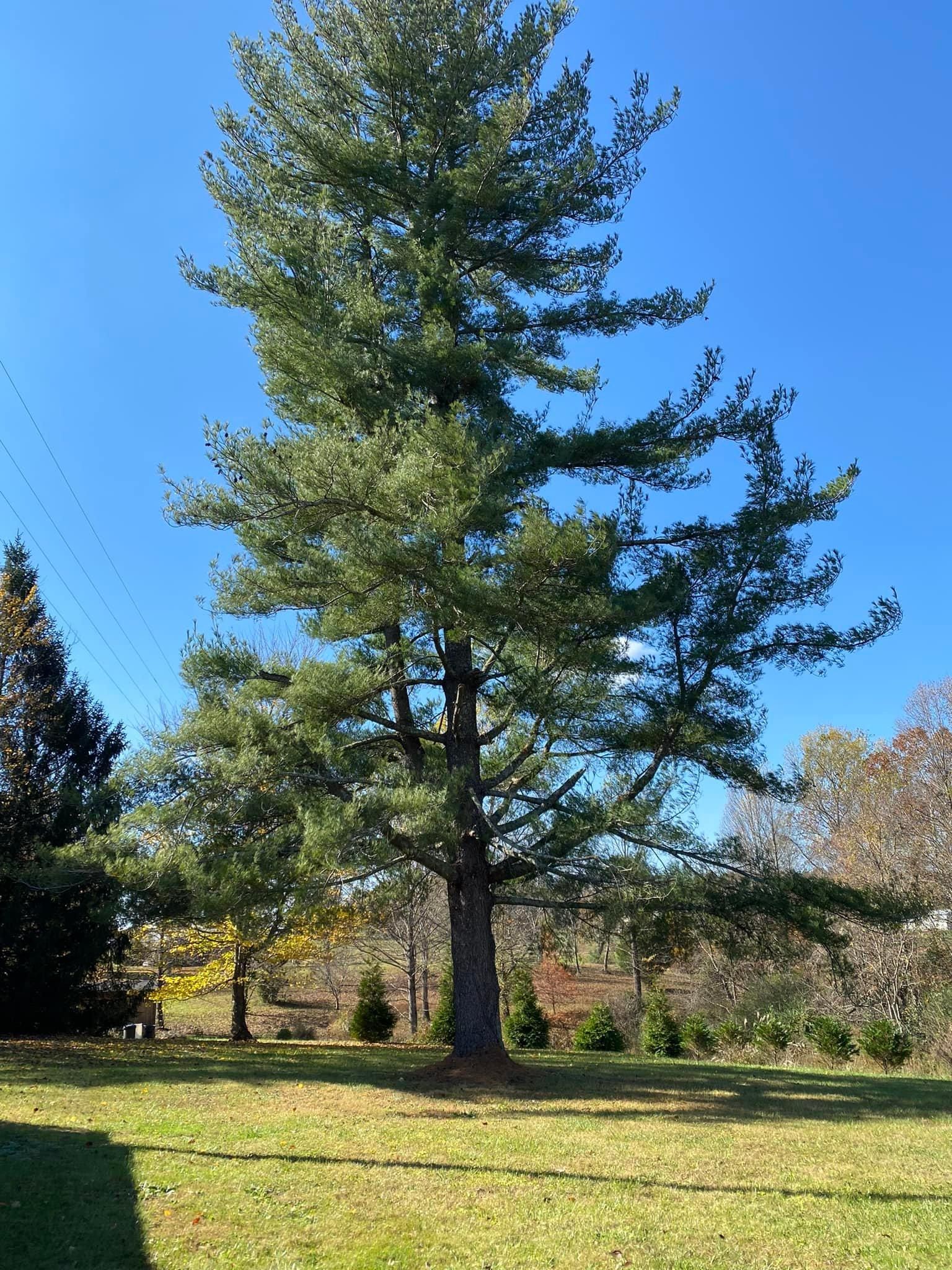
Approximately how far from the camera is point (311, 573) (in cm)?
1023

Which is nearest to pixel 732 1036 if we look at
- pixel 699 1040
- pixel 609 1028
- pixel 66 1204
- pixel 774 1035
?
pixel 699 1040

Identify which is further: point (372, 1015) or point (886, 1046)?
point (372, 1015)

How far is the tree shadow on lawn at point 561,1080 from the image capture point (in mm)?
9102

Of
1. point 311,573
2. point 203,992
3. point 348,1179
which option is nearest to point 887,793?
point 203,992

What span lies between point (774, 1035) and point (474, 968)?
9.31m

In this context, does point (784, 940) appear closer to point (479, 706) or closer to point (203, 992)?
point (479, 706)

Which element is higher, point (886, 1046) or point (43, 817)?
point (43, 817)

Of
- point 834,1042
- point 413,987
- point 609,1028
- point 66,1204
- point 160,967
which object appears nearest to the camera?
point 66,1204

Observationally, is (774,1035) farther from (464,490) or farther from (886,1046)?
(464,490)

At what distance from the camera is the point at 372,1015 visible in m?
20.0

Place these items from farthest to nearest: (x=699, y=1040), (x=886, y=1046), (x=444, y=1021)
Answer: (x=444, y=1021) → (x=699, y=1040) → (x=886, y=1046)

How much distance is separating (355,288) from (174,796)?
21.5 feet

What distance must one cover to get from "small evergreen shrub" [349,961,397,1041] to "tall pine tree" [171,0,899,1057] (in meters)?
10.1

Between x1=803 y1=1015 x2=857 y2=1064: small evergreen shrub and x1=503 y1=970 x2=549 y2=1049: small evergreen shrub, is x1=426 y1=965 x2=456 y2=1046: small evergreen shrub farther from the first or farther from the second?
x1=803 y1=1015 x2=857 y2=1064: small evergreen shrub
